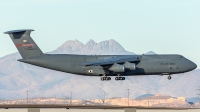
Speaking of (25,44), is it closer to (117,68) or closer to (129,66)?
(117,68)

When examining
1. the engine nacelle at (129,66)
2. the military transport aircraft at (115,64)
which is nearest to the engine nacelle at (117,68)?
the military transport aircraft at (115,64)

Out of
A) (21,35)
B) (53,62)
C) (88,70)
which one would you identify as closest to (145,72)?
(88,70)

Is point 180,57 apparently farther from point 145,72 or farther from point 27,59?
point 27,59

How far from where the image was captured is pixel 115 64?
6988 cm

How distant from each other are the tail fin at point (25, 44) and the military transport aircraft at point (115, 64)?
0.12 meters

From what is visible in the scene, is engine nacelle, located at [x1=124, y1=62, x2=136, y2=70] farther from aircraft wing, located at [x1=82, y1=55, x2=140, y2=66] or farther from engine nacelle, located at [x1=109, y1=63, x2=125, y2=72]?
aircraft wing, located at [x1=82, y1=55, x2=140, y2=66]

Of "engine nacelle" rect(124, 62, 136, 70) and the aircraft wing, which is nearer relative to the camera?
"engine nacelle" rect(124, 62, 136, 70)

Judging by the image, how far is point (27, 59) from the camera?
2928 inches

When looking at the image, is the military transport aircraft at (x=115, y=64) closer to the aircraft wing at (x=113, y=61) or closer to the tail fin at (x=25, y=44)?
the aircraft wing at (x=113, y=61)

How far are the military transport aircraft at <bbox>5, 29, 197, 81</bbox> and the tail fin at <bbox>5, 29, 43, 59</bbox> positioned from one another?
0.38 ft

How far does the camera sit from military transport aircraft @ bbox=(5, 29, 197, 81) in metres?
70.1

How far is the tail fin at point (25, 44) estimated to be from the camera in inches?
2943

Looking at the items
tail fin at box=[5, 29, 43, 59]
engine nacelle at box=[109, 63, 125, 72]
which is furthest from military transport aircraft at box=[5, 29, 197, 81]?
tail fin at box=[5, 29, 43, 59]

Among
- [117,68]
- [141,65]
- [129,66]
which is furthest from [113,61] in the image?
[141,65]
